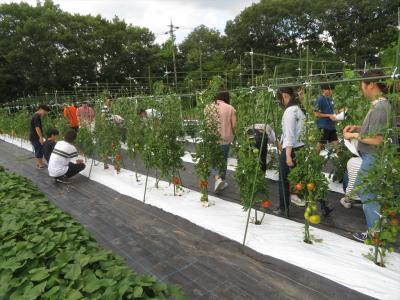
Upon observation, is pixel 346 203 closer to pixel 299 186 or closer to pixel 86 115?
pixel 299 186

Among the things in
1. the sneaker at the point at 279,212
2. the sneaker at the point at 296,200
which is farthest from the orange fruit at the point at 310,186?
the sneaker at the point at 296,200

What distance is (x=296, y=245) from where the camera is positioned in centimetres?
284

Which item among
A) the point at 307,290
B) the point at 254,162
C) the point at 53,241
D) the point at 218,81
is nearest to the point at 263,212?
the point at 254,162

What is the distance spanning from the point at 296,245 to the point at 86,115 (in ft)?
17.9

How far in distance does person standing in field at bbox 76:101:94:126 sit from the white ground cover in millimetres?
2597

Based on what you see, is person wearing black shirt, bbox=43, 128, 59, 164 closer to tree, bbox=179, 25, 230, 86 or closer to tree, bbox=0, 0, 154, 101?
tree, bbox=179, 25, 230, 86

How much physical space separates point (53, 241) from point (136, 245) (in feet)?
3.84

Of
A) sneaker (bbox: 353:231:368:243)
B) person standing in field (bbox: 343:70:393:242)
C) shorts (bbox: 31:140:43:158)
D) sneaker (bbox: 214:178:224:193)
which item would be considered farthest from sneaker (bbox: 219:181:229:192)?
shorts (bbox: 31:140:43:158)

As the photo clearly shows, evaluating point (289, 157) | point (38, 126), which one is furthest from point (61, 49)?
point (289, 157)

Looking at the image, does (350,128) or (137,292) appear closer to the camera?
(137,292)

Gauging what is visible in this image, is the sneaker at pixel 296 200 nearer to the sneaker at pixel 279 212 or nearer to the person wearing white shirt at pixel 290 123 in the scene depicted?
the sneaker at pixel 279 212

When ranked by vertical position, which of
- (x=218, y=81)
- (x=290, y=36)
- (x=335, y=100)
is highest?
(x=290, y=36)

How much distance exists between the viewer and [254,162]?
3.12m

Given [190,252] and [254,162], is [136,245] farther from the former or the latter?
[254,162]
